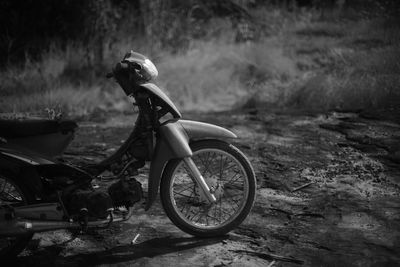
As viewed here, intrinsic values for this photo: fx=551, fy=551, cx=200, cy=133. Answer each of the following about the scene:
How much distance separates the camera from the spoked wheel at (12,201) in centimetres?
361

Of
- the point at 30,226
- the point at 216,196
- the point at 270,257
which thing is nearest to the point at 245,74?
the point at 216,196

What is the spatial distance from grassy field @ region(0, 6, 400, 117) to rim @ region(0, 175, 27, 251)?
3.59 m

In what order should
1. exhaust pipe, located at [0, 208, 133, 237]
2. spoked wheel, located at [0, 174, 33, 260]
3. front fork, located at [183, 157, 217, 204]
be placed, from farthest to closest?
1. front fork, located at [183, 157, 217, 204]
2. spoked wheel, located at [0, 174, 33, 260]
3. exhaust pipe, located at [0, 208, 133, 237]

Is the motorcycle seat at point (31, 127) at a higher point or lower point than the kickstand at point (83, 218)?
higher

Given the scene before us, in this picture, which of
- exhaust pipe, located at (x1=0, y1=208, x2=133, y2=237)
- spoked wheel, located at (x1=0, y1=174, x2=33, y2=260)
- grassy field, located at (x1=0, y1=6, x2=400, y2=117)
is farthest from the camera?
grassy field, located at (x1=0, y1=6, x2=400, y2=117)

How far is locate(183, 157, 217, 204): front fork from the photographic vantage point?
3.89 metres

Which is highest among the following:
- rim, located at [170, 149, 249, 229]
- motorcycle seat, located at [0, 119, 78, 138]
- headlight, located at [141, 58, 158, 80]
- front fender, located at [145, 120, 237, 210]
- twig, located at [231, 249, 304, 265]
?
headlight, located at [141, 58, 158, 80]

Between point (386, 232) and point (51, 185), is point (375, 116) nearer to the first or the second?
point (386, 232)

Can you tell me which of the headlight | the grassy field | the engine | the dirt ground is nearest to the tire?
the dirt ground

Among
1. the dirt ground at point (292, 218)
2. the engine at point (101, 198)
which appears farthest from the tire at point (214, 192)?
the engine at point (101, 198)

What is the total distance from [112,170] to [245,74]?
5991 millimetres

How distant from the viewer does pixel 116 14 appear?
9406 mm

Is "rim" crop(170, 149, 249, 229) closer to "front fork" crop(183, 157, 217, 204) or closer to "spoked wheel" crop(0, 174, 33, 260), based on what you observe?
"front fork" crop(183, 157, 217, 204)

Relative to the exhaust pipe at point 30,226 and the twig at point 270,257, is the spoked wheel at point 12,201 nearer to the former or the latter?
the exhaust pipe at point 30,226
